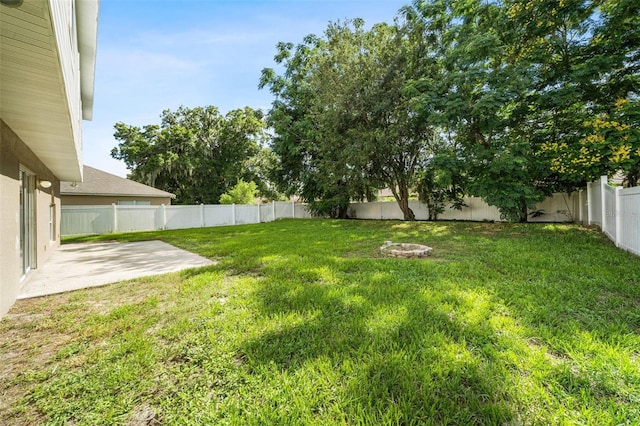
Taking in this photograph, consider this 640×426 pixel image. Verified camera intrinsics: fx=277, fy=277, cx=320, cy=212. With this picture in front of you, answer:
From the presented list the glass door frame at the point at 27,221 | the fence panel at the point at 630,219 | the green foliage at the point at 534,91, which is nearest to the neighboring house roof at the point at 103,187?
the glass door frame at the point at 27,221

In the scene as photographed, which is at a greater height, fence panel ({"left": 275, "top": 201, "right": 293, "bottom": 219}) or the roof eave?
the roof eave

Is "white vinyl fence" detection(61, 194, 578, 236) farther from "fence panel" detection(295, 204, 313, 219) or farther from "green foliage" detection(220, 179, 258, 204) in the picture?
"fence panel" detection(295, 204, 313, 219)

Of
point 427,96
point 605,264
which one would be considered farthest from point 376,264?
point 427,96

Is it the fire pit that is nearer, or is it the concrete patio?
the concrete patio

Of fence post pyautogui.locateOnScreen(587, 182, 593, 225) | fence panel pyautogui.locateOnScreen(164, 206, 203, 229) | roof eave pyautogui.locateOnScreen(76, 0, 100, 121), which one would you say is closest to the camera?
roof eave pyautogui.locateOnScreen(76, 0, 100, 121)

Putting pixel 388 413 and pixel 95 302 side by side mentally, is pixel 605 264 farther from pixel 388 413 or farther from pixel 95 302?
pixel 95 302

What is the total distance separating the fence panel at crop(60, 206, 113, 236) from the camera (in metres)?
12.1

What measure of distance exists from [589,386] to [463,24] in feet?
37.7

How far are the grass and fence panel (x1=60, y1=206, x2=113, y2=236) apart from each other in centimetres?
1107

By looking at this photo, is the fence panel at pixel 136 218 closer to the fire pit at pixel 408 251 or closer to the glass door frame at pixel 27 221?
the glass door frame at pixel 27 221

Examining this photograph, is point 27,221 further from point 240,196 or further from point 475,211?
point 475,211

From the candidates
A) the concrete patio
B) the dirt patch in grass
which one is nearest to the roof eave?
the concrete patio

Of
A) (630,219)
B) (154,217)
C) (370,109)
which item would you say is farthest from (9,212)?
(154,217)

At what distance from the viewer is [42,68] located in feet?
7.55
